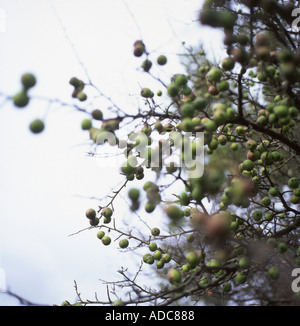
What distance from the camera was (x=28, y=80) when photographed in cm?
201

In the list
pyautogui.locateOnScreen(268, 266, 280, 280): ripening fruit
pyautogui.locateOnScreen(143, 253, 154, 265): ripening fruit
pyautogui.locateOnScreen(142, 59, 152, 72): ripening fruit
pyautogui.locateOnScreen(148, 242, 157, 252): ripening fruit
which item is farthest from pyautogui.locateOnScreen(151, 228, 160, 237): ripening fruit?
pyautogui.locateOnScreen(142, 59, 152, 72): ripening fruit

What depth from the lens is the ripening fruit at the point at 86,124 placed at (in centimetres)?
227

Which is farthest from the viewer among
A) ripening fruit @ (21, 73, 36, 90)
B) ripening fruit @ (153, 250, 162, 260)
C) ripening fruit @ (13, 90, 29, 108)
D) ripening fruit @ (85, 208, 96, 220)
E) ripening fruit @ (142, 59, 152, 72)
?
ripening fruit @ (153, 250, 162, 260)

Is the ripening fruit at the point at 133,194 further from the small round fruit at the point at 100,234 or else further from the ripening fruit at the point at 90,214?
the small round fruit at the point at 100,234

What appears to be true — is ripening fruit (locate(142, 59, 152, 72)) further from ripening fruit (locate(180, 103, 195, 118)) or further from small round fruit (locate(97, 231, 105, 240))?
small round fruit (locate(97, 231, 105, 240))

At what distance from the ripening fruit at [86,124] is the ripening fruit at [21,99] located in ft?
1.52

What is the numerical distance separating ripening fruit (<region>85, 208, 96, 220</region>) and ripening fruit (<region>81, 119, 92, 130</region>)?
1.02 meters

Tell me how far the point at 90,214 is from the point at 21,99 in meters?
1.42

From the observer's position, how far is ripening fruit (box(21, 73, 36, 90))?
6.56 ft

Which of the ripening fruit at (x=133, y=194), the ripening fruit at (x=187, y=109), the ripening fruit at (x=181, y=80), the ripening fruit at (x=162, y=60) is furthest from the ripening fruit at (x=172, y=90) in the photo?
the ripening fruit at (x=133, y=194)

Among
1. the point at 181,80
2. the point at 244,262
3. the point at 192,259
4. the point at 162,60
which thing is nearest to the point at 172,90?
the point at 181,80
